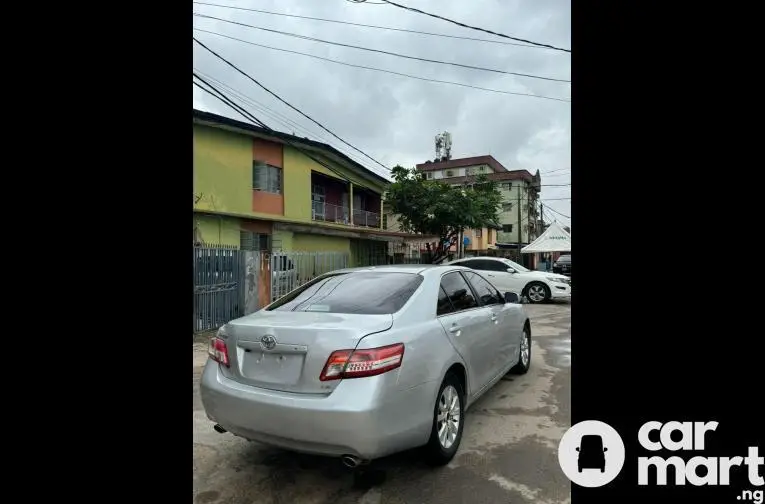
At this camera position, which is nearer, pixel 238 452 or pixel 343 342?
pixel 343 342

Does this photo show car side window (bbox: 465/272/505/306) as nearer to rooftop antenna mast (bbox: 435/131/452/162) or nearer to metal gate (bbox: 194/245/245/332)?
metal gate (bbox: 194/245/245/332)

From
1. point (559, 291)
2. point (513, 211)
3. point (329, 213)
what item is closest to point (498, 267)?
point (559, 291)

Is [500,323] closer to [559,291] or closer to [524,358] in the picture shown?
[524,358]

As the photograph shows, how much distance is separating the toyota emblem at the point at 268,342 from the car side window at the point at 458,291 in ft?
4.87

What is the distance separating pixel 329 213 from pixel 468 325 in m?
16.6

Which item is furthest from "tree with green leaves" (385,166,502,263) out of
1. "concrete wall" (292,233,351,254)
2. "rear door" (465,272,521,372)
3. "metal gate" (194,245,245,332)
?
"rear door" (465,272,521,372)

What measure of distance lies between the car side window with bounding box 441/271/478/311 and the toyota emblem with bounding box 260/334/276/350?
4.87ft
